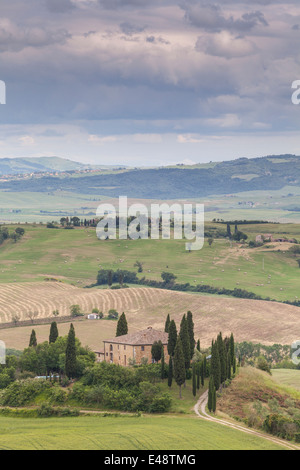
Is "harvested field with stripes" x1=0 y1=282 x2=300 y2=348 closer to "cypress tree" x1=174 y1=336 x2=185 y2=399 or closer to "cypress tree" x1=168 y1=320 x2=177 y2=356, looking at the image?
"cypress tree" x1=168 y1=320 x2=177 y2=356

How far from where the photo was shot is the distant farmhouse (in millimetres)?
100438

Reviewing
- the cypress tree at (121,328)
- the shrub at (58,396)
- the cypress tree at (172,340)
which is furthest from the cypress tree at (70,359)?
the cypress tree at (121,328)

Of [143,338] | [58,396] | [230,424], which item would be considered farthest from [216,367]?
[58,396]

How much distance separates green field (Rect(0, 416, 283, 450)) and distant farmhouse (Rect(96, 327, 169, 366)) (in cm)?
2393

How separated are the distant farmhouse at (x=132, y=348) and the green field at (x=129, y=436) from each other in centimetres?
2393

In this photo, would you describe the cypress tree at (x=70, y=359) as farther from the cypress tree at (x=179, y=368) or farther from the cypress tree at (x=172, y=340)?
the cypress tree at (x=179, y=368)

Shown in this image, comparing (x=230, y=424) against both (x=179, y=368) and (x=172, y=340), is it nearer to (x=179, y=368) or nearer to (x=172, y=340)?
→ (x=179, y=368)

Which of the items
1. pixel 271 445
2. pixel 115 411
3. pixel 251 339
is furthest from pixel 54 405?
pixel 251 339

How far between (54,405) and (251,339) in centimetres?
7034

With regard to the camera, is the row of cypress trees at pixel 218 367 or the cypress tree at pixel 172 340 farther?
the cypress tree at pixel 172 340

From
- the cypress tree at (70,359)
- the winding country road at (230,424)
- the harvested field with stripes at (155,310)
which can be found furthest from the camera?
the harvested field with stripes at (155,310)

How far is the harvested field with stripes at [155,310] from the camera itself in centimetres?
15088

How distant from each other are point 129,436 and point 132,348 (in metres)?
34.4
